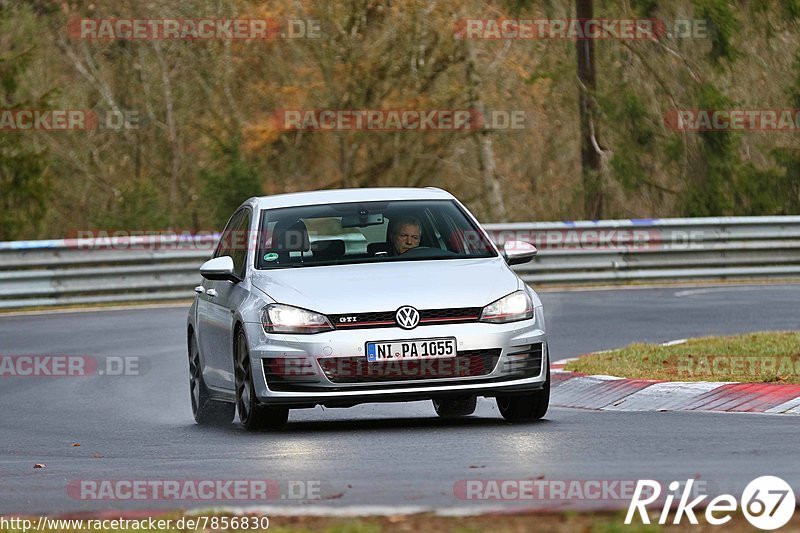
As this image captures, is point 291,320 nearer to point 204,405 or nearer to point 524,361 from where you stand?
point 524,361

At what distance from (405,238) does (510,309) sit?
1223mm

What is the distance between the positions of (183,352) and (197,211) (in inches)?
830

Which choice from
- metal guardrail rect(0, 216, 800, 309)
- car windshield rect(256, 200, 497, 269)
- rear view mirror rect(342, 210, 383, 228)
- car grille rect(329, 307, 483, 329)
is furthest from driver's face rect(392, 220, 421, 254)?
metal guardrail rect(0, 216, 800, 309)

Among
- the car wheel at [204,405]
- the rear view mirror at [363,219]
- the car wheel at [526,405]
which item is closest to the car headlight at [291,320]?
the rear view mirror at [363,219]

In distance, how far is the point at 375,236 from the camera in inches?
462

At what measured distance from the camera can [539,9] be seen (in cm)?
3472

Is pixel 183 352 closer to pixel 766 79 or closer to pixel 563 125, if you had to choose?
pixel 766 79

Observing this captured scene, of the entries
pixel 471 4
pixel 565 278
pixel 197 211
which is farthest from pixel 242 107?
pixel 565 278

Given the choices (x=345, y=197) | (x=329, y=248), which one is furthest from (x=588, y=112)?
(x=329, y=248)

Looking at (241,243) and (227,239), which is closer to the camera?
(241,243)

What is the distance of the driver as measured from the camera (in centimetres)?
1160

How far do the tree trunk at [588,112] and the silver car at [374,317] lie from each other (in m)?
22.8

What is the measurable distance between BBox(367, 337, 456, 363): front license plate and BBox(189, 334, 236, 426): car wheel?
7.92ft

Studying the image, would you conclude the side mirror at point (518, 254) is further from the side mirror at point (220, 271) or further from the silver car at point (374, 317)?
the side mirror at point (220, 271)
